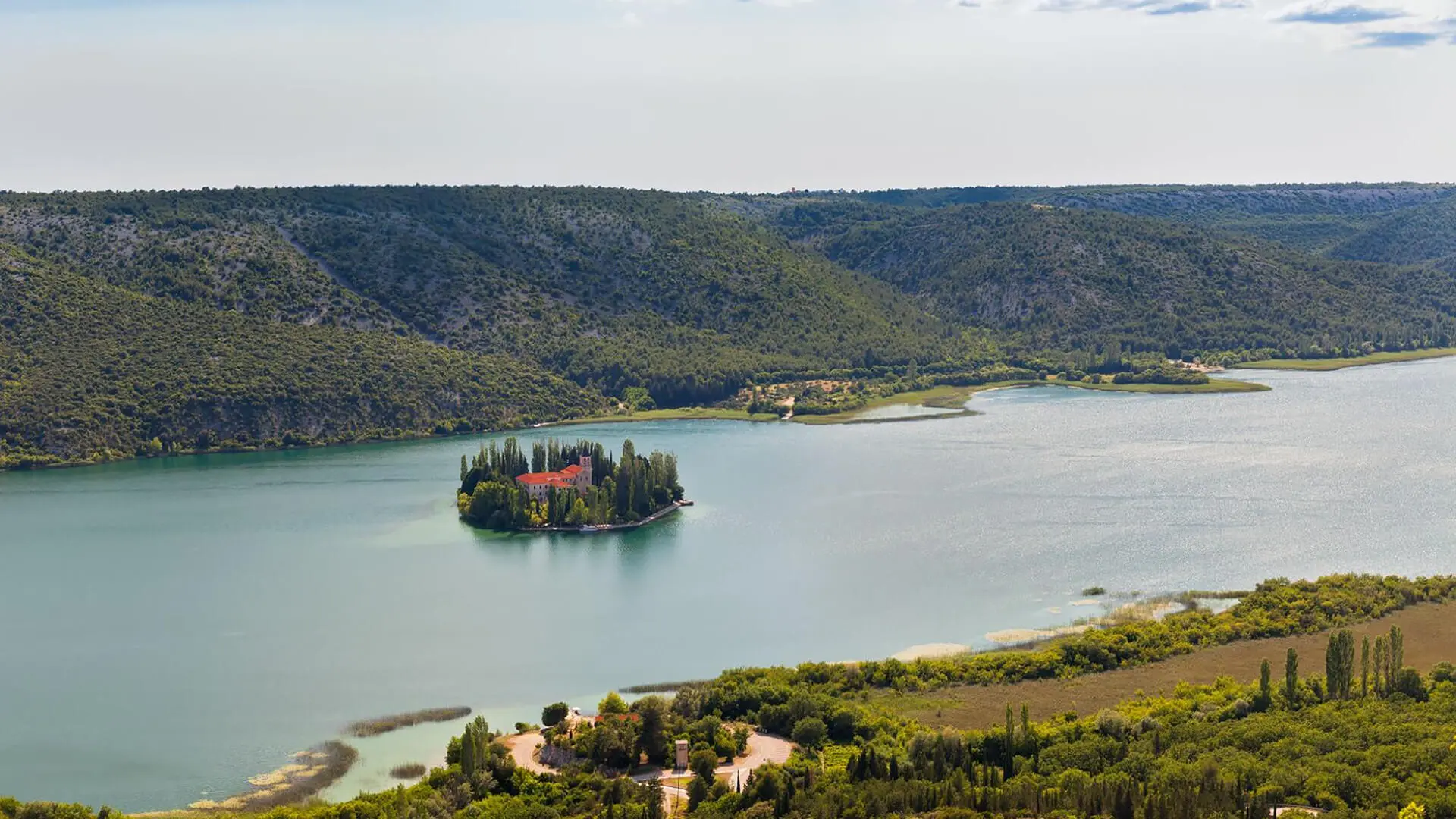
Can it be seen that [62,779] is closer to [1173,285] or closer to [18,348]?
[18,348]

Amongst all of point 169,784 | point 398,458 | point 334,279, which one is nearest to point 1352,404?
point 398,458

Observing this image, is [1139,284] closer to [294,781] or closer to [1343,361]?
[1343,361]

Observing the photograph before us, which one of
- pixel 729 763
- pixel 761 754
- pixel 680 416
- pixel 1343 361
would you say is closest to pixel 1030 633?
pixel 761 754

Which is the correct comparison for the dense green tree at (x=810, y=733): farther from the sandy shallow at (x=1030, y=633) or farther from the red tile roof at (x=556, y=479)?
the red tile roof at (x=556, y=479)

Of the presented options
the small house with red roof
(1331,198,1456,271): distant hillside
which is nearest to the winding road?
the small house with red roof

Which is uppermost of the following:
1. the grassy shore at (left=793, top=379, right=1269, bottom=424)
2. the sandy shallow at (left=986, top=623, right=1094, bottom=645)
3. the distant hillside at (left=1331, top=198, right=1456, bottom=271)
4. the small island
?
the distant hillside at (left=1331, top=198, right=1456, bottom=271)

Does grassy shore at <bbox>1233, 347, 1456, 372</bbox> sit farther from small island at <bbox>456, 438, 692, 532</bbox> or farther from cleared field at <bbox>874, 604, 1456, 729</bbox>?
cleared field at <bbox>874, 604, 1456, 729</bbox>
